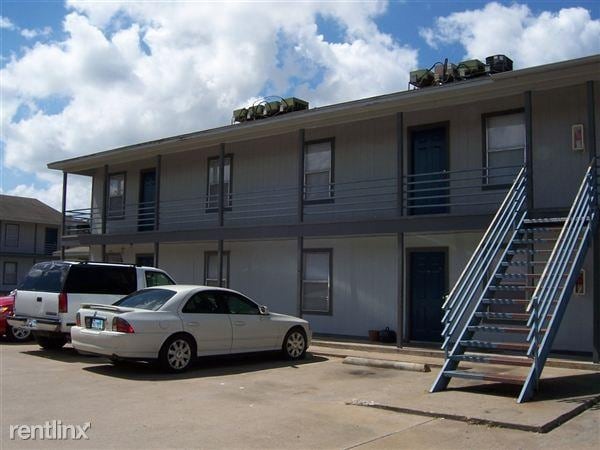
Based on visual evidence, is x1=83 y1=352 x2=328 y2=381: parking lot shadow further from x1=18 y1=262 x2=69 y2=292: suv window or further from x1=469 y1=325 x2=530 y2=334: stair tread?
x1=469 y1=325 x2=530 y2=334: stair tread

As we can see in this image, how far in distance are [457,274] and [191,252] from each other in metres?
8.84

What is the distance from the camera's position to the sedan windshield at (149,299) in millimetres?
10500

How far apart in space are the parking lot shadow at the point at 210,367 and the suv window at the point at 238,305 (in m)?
0.88

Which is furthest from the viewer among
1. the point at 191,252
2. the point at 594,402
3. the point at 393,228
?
the point at 191,252

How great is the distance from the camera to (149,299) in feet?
35.3

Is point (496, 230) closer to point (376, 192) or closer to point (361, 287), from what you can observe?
point (376, 192)

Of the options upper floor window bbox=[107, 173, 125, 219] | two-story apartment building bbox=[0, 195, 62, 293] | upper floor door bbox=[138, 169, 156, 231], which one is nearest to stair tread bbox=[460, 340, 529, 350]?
upper floor door bbox=[138, 169, 156, 231]

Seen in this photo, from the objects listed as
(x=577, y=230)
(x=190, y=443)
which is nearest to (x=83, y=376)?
(x=190, y=443)

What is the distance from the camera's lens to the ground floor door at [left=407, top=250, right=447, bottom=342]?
1398 cm

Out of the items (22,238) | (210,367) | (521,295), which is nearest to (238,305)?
(210,367)

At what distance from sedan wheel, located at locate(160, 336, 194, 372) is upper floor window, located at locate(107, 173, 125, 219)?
39.8 feet

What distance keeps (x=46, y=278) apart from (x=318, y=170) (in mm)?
7144

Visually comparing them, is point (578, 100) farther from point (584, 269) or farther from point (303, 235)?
point (303, 235)

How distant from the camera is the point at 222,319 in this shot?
1098 cm
